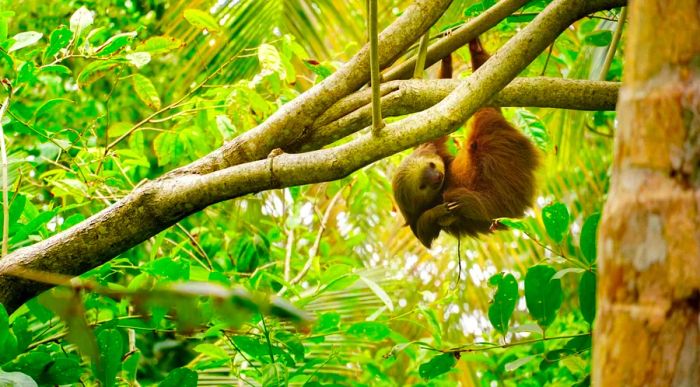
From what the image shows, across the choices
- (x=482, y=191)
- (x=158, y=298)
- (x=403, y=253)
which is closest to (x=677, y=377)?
Result: (x=158, y=298)

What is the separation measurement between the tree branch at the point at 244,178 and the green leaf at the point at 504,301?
612 millimetres

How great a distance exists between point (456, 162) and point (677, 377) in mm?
3105

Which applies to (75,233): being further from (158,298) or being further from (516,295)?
(158,298)

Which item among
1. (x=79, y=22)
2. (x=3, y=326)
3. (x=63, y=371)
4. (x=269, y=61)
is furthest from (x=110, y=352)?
(x=269, y=61)

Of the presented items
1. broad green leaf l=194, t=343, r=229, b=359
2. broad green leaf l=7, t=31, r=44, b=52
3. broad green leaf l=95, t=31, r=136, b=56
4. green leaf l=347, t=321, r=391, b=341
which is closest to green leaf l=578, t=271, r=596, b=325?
green leaf l=347, t=321, r=391, b=341

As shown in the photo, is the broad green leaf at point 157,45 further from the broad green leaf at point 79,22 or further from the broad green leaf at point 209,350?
the broad green leaf at point 209,350

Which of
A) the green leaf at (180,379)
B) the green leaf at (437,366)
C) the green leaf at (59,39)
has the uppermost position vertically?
the green leaf at (59,39)

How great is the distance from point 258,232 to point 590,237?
2.23m

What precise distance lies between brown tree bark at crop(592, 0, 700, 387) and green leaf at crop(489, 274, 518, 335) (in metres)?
1.37

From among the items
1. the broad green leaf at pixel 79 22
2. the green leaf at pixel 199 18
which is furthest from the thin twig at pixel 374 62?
the green leaf at pixel 199 18

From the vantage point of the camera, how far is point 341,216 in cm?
552

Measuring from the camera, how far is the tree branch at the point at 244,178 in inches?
81.7

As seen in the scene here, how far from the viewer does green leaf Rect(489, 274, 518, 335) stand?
248 centimetres

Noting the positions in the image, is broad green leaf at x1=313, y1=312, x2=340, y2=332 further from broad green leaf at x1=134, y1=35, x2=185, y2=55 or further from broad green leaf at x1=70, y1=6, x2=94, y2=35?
broad green leaf at x1=70, y1=6, x2=94, y2=35
